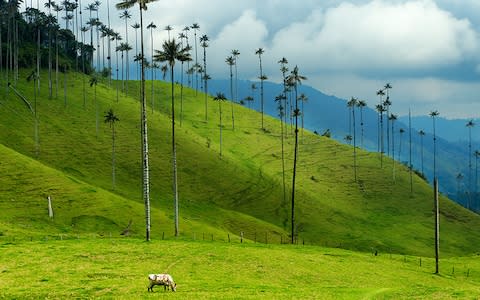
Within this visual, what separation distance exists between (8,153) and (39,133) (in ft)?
108

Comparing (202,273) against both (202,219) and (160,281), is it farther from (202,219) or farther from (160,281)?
(202,219)

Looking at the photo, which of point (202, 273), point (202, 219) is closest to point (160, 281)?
point (202, 273)

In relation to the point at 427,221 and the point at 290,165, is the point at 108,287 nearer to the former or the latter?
the point at 427,221

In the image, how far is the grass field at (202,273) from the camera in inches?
1448

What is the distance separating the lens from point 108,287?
3706 cm

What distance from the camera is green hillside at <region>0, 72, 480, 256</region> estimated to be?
88.0 m

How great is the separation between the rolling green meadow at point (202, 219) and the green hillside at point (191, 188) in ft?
1.53

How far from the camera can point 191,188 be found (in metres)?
130

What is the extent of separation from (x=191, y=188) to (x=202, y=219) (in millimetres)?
23242

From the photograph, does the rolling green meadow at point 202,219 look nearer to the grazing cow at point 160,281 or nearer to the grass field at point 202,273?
the grass field at point 202,273

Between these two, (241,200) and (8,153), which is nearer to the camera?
(8,153)

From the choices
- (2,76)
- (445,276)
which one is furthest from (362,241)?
(2,76)

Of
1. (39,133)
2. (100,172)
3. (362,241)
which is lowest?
(362,241)

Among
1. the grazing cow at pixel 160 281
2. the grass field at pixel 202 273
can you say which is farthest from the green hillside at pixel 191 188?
the grazing cow at pixel 160 281
